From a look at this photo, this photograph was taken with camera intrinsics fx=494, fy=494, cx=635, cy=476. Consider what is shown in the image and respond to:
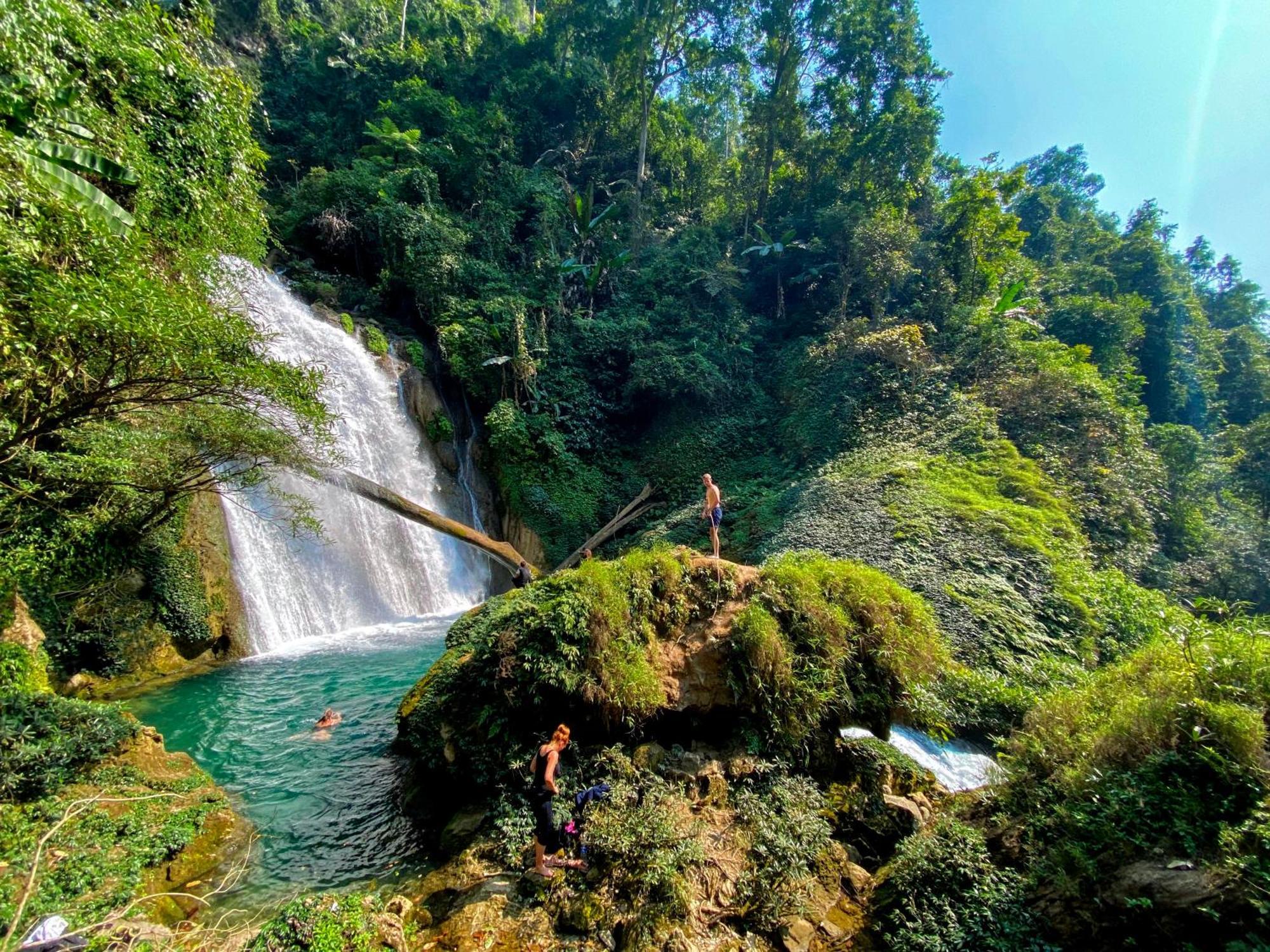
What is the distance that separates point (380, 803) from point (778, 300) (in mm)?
24047

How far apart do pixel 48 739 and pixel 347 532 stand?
31.6ft

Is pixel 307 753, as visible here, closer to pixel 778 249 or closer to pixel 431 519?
pixel 431 519

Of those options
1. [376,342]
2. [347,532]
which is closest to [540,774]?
[347,532]

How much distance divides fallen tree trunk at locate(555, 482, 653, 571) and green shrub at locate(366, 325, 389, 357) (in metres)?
9.64

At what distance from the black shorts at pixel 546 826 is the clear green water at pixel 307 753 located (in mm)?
1486

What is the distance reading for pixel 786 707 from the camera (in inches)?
233

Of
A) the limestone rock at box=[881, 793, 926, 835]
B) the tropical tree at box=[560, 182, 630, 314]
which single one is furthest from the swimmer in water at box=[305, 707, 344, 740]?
the tropical tree at box=[560, 182, 630, 314]

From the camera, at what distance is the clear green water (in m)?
5.09

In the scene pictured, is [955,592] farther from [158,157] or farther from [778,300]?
[778,300]

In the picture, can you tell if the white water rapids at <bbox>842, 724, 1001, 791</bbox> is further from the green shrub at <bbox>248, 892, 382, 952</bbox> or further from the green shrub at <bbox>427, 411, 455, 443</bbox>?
the green shrub at <bbox>427, 411, 455, 443</bbox>

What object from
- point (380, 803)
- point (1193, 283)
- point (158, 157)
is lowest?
point (380, 803)

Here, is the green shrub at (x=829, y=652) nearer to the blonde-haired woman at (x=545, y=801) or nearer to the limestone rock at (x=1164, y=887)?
the blonde-haired woman at (x=545, y=801)

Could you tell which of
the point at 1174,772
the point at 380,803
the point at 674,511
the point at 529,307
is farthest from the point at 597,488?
the point at 1174,772

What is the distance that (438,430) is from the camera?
17.5 meters
